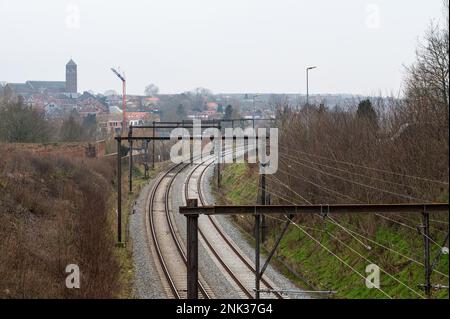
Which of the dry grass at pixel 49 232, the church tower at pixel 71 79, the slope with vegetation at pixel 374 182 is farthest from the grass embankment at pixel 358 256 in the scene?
the church tower at pixel 71 79

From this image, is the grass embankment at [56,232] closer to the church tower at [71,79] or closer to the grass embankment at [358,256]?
the grass embankment at [358,256]

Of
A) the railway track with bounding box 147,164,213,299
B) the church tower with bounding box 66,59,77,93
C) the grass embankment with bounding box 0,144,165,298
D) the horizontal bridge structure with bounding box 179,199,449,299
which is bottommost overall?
the railway track with bounding box 147,164,213,299

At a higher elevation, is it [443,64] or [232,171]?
[443,64]

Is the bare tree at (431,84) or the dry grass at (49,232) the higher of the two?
the bare tree at (431,84)

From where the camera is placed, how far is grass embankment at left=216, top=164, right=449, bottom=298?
15.2 meters

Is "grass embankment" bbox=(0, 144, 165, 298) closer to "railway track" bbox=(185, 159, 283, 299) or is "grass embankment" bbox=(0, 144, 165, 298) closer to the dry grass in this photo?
the dry grass

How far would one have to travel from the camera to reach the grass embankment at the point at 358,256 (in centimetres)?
1521

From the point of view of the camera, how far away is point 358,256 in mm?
17766

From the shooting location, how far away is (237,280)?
18.0m

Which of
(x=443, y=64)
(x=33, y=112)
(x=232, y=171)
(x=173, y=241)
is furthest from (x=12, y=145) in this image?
(x=443, y=64)

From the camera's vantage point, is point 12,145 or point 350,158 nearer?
point 350,158

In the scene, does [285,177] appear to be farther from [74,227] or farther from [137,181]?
[137,181]

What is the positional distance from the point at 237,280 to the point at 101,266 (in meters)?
3.63

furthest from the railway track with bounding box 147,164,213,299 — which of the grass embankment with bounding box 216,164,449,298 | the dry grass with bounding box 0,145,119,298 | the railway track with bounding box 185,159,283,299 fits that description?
the grass embankment with bounding box 216,164,449,298
